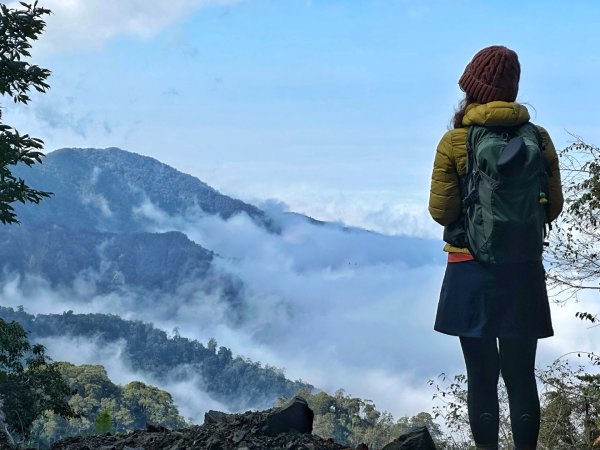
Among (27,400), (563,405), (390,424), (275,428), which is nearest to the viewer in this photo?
(275,428)

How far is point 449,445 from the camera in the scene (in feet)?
36.7

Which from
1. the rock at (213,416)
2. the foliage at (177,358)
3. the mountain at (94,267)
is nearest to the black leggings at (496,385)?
the rock at (213,416)

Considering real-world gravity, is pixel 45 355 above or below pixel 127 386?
below

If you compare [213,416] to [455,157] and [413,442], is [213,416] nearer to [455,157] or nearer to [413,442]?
[413,442]

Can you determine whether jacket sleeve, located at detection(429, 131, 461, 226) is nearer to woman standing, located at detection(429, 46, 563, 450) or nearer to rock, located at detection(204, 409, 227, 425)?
woman standing, located at detection(429, 46, 563, 450)

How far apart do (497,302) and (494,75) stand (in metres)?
1.51

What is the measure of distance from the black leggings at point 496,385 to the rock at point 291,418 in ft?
7.29

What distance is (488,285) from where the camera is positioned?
552cm

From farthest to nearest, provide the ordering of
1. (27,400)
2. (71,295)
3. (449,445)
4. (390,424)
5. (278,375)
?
(71,295) → (278,375) → (390,424) → (27,400) → (449,445)

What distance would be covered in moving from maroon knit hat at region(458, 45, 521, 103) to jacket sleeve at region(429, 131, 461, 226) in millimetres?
371

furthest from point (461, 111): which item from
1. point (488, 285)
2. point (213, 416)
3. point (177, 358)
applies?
point (177, 358)

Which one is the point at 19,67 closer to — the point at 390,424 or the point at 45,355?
the point at 45,355

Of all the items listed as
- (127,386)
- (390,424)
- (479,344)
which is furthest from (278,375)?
(479,344)

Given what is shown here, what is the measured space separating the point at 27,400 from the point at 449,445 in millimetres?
8238
